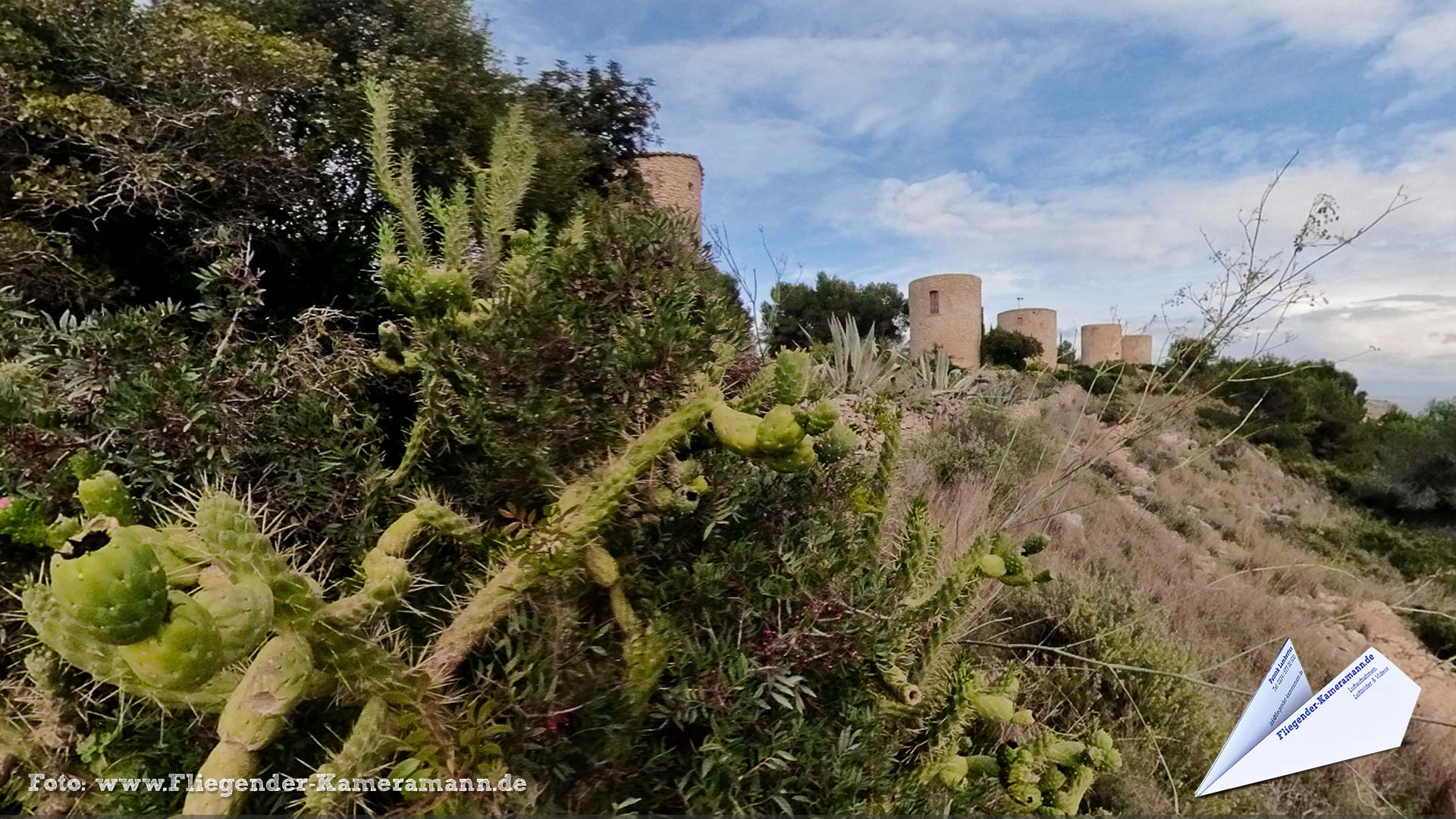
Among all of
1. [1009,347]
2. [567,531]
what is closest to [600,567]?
[567,531]

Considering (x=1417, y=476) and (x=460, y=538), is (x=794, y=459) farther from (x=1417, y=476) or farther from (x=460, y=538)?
(x=1417, y=476)

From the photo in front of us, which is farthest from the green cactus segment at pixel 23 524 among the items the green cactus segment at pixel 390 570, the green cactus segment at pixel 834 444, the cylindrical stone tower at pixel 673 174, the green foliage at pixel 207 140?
the cylindrical stone tower at pixel 673 174

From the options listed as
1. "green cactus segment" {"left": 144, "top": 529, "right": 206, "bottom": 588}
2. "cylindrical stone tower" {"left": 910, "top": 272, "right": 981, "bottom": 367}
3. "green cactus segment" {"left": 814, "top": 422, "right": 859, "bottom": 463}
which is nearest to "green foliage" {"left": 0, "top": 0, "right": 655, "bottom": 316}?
"green cactus segment" {"left": 144, "top": 529, "right": 206, "bottom": 588}

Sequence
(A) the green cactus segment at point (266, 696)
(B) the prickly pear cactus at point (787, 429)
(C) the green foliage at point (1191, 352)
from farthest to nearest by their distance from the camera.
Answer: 1. (C) the green foliage at point (1191, 352)
2. (B) the prickly pear cactus at point (787, 429)
3. (A) the green cactus segment at point (266, 696)

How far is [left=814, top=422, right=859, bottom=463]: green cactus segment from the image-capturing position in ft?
5.80

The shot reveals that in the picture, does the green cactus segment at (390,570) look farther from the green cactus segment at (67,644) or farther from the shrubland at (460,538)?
the green cactus segment at (67,644)

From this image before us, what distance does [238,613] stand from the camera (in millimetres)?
1136

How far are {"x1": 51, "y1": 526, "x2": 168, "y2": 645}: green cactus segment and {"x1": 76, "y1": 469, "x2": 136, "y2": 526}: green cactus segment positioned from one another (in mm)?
482

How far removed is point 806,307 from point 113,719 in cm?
1357

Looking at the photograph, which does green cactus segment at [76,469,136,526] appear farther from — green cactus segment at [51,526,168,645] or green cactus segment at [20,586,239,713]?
green cactus segment at [51,526,168,645]

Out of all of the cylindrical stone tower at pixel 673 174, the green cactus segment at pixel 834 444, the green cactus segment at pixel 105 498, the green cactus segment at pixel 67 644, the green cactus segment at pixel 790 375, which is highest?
the cylindrical stone tower at pixel 673 174

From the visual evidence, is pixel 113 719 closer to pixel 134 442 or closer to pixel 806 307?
pixel 134 442

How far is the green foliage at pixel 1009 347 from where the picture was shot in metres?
17.9

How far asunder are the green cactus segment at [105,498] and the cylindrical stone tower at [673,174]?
395cm
